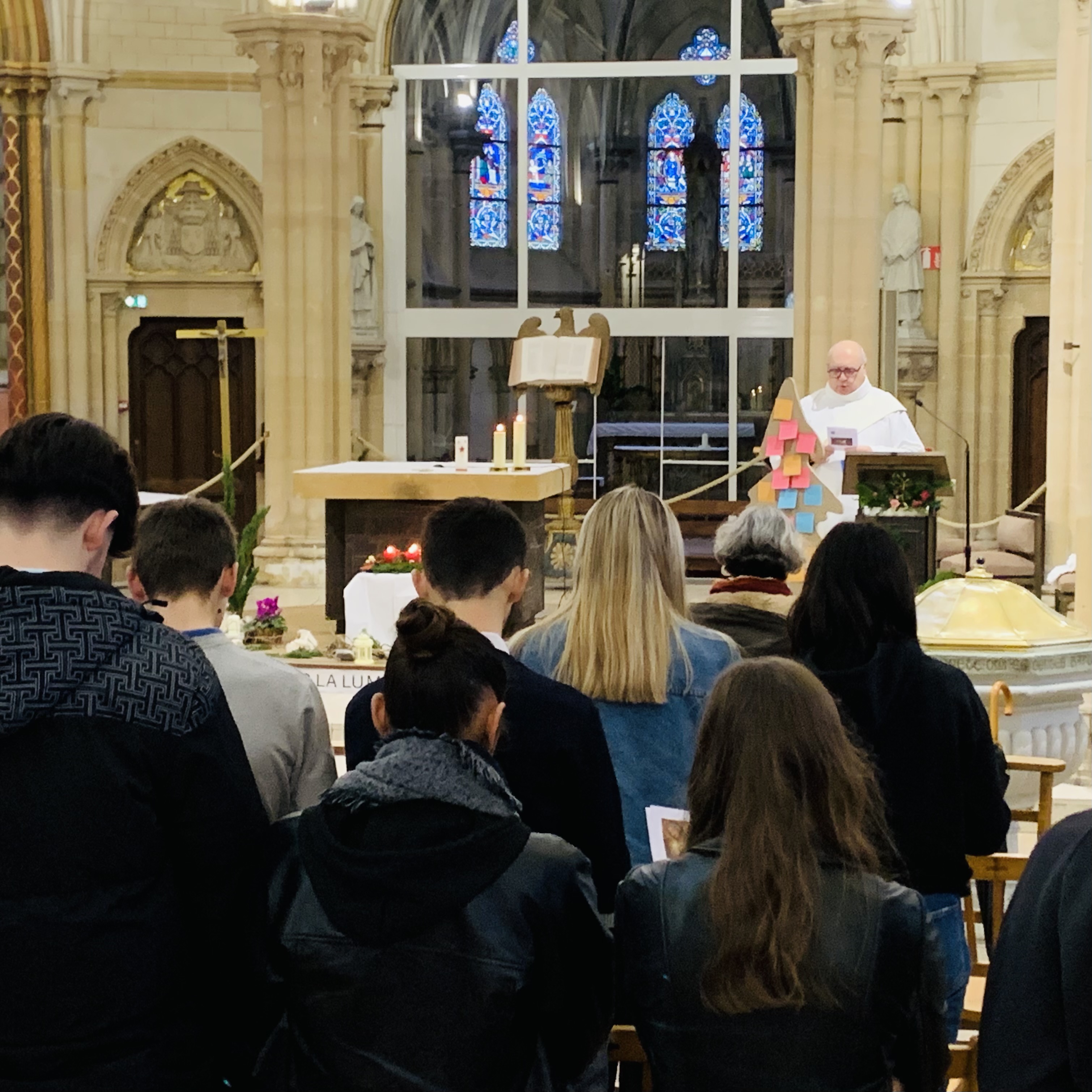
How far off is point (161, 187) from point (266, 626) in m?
8.98

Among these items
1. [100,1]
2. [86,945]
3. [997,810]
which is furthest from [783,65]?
[86,945]

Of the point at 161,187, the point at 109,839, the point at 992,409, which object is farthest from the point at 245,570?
the point at 992,409

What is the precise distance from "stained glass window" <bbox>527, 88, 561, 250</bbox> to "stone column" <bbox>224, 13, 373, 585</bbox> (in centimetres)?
661

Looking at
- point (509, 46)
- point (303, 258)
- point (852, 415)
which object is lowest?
point (852, 415)

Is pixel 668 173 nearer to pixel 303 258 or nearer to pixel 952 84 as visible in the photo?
pixel 952 84

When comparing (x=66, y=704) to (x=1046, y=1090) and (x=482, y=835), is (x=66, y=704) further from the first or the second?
(x=1046, y=1090)

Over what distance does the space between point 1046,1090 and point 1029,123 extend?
14.4m

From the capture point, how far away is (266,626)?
7.88 meters

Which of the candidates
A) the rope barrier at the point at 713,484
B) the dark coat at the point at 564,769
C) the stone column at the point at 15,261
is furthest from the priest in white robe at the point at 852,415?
the stone column at the point at 15,261

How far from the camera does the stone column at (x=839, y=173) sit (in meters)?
12.5

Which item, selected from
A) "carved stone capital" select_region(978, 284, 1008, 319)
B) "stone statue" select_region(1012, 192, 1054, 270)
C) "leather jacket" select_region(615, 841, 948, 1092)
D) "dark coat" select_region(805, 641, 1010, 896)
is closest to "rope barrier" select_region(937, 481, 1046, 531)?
"carved stone capital" select_region(978, 284, 1008, 319)

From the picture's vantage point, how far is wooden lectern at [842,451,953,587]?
798 cm

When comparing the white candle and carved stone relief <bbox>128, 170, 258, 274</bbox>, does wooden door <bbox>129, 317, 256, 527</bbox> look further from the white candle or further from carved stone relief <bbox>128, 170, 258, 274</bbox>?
the white candle

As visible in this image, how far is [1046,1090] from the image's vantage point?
1838 millimetres
